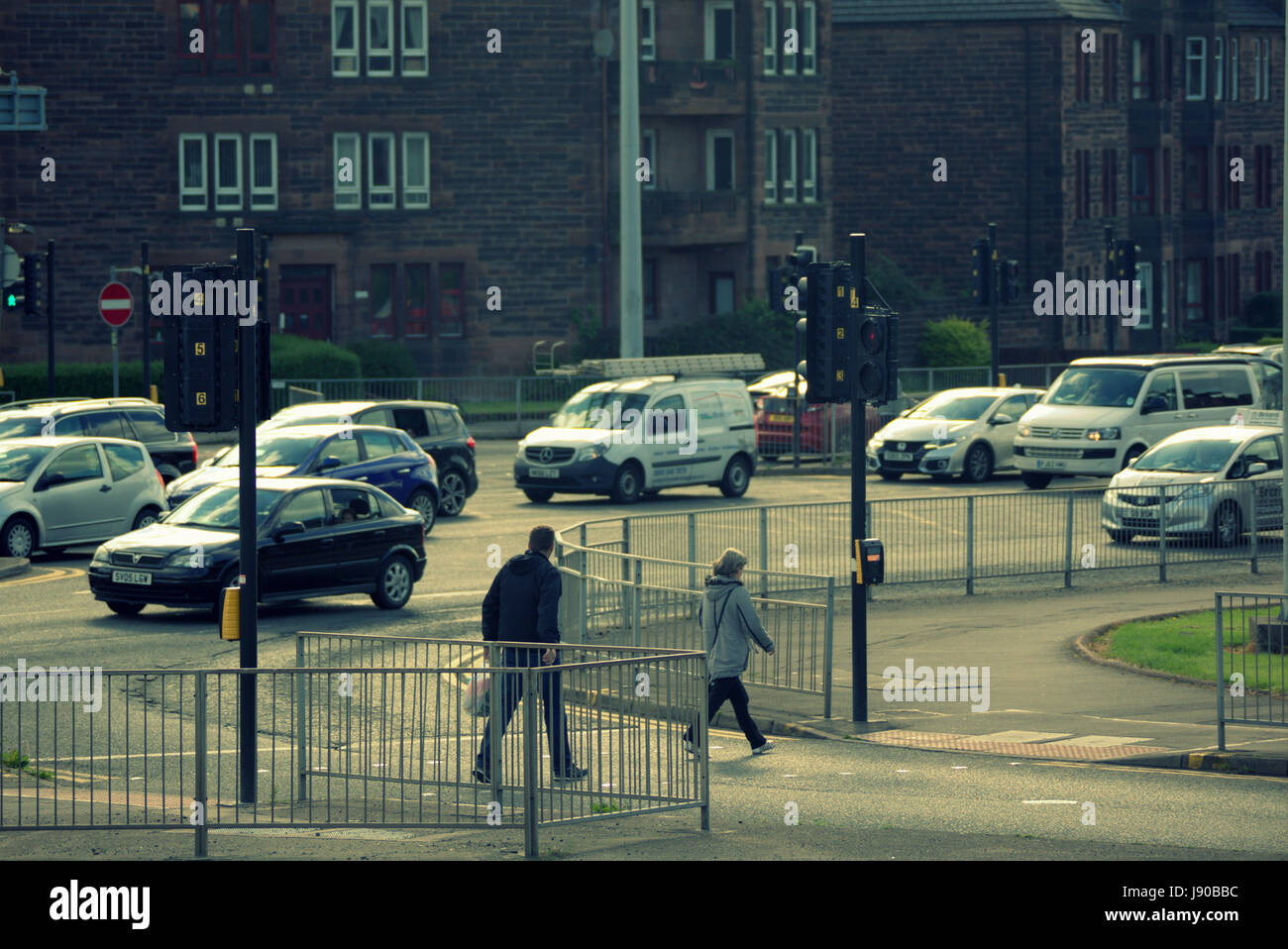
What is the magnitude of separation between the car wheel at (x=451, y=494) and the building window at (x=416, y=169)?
25.1 m

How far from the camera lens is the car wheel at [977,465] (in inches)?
1341

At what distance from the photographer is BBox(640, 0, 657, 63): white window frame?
5741cm

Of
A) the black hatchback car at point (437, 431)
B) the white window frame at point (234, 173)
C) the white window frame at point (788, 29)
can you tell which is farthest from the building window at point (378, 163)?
the black hatchback car at point (437, 431)

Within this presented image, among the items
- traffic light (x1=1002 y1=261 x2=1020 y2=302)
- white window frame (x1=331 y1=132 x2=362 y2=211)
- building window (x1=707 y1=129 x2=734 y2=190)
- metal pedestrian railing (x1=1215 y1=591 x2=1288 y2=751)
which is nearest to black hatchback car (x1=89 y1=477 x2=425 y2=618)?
metal pedestrian railing (x1=1215 y1=591 x2=1288 y2=751)

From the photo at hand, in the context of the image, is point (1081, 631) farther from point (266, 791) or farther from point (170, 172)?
point (170, 172)

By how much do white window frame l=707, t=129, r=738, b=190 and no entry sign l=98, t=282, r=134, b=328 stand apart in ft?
79.4

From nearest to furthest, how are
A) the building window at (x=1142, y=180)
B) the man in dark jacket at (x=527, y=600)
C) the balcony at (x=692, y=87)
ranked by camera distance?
1. the man in dark jacket at (x=527, y=600)
2. the balcony at (x=692, y=87)
3. the building window at (x=1142, y=180)

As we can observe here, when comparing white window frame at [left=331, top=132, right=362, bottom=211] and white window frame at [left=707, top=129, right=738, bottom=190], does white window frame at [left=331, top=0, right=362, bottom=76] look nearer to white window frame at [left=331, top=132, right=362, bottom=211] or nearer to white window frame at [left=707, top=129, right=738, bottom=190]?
white window frame at [left=331, top=132, right=362, bottom=211]

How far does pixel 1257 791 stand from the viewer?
13008 millimetres

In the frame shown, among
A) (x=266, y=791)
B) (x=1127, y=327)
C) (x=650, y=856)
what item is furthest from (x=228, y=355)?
(x=1127, y=327)

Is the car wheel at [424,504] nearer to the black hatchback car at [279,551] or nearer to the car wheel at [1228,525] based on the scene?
the black hatchback car at [279,551]

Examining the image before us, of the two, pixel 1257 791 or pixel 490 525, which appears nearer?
pixel 1257 791

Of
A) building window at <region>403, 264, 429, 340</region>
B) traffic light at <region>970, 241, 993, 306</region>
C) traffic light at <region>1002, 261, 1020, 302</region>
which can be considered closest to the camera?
traffic light at <region>970, 241, 993, 306</region>

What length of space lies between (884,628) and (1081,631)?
192 cm
